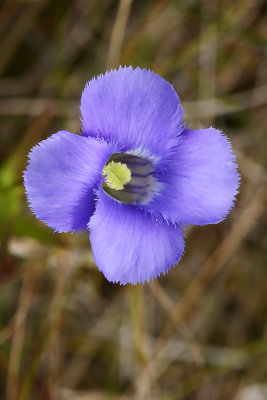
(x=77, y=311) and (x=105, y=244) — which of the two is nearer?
(x=105, y=244)


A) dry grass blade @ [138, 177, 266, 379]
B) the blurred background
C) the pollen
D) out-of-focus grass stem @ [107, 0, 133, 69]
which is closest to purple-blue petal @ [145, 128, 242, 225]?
the pollen

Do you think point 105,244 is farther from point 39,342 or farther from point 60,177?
point 39,342

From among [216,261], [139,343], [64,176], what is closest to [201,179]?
[64,176]

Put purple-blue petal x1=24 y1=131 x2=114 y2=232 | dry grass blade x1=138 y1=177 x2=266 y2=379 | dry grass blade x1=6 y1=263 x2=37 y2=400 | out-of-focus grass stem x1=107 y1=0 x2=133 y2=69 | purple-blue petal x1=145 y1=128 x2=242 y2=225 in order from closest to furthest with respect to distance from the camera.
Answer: purple-blue petal x1=24 y1=131 x2=114 y2=232, purple-blue petal x1=145 y1=128 x2=242 y2=225, dry grass blade x1=6 y1=263 x2=37 y2=400, out-of-focus grass stem x1=107 y1=0 x2=133 y2=69, dry grass blade x1=138 y1=177 x2=266 y2=379

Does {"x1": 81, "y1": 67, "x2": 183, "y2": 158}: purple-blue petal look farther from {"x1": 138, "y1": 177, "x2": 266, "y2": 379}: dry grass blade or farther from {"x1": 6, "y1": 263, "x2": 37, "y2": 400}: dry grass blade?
{"x1": 138, "y1": 177, "x2": 266, "y2": 379}: dry grass blade

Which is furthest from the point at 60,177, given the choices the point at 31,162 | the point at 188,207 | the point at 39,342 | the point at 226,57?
the point at 226,57

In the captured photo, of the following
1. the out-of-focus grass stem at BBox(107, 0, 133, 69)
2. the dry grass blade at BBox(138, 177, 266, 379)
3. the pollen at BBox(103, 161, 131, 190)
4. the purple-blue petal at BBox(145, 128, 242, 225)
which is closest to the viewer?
the purple-blue petal at BBox(145, 128, 242, 225)
